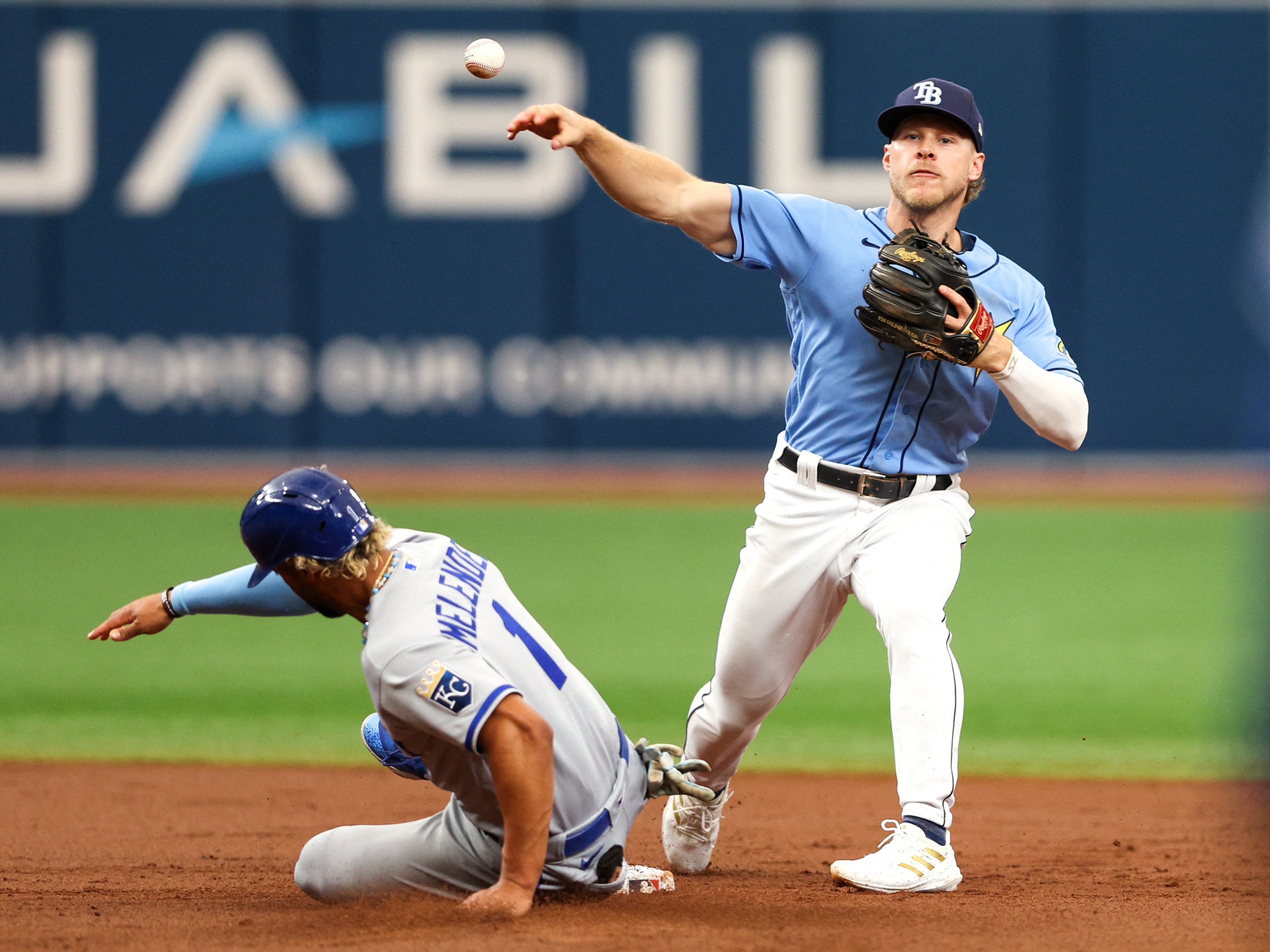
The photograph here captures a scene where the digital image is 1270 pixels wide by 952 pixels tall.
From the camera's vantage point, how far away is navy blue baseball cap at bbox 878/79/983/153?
4.14m

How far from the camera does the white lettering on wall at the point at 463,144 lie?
1454 centimetres

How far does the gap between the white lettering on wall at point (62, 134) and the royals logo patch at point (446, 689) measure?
12755 millimetres

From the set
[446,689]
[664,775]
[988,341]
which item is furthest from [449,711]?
[988,341]

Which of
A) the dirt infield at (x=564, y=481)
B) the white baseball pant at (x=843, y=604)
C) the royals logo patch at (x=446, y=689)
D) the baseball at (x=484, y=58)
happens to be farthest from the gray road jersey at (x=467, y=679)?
the dirt infield at (x=564, y=481)

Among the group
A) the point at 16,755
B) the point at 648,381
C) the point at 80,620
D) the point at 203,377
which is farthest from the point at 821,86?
the point at 16,755

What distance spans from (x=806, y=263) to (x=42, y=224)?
12.1m

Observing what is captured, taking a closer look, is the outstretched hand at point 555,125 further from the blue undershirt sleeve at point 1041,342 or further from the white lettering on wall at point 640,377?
the white lettering on wall at point 640,377

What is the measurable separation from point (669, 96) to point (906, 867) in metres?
12.0

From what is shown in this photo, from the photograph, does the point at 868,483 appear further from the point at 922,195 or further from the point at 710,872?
the point at 710,872

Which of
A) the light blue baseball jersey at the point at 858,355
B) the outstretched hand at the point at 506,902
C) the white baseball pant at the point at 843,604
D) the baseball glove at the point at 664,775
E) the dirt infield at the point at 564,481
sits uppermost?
the light blue baseball jersey at the point at 858,355

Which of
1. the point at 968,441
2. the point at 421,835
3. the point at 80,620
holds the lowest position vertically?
the point at 80,620

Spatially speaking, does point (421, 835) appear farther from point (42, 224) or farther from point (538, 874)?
point (42, 224)

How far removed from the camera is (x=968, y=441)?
4309 mm

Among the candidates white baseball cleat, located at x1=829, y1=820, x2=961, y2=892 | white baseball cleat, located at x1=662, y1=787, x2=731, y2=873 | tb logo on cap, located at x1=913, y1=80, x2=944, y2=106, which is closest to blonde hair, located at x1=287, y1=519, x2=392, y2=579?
white baseball cleat, located at x1=662, y1=787, x2=731, y2=873
